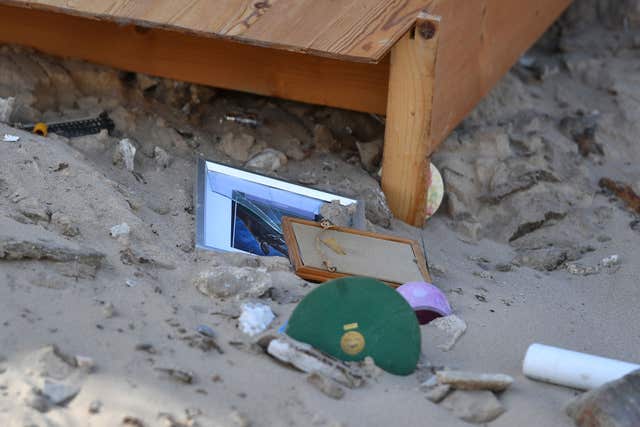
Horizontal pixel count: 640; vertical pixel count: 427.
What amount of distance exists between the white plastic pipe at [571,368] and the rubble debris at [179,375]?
847mm

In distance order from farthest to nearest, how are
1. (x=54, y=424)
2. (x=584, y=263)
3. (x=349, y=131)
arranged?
(x=349, y=131), (x=584, y=263), (x=54, y=424)

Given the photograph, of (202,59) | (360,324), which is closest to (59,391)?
(360,324)

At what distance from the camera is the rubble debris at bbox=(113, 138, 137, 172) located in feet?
10.8

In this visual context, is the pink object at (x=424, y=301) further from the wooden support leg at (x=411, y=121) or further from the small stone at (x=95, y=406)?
the small stone at (x=95, y=406)

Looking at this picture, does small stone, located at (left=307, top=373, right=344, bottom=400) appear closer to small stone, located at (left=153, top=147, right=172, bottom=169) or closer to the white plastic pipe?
the white plastic pipe

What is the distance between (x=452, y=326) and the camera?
261cm

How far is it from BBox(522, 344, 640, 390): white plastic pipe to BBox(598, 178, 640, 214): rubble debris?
1556 millimetres

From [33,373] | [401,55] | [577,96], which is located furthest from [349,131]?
Answer: [33,373]

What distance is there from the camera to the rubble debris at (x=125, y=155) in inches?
130

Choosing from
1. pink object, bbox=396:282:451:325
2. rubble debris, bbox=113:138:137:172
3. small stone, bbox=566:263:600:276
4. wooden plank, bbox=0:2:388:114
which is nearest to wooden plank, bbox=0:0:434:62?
rubble debris, bbox=113:138:137:172

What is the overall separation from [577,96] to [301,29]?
2.09 meters

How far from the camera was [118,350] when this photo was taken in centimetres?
211

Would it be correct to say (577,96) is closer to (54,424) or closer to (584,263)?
(584,263)

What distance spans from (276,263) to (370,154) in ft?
3.50
